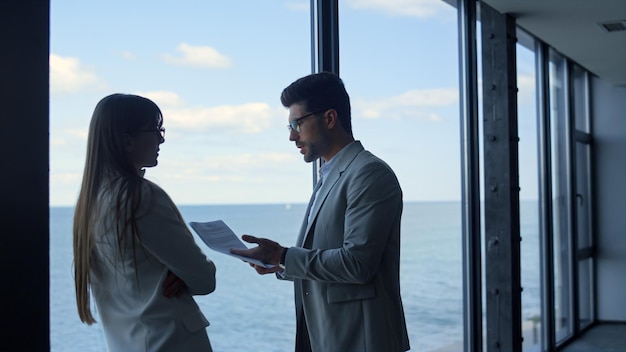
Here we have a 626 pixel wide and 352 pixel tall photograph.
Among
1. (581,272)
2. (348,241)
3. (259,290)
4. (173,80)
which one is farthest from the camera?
(259,290)

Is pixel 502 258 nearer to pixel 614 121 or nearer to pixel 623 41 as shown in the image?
pixel 623 41

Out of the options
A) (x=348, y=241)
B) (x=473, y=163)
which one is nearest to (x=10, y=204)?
(x=348, y=241)

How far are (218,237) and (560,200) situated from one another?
5601 millimetres

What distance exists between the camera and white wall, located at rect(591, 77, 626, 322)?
758 cm

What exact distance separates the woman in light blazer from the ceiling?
328cm

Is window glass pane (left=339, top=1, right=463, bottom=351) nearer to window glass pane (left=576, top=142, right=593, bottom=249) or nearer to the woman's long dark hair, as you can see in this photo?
window glass pane (left=576, top=142, right=593, bottom=249)

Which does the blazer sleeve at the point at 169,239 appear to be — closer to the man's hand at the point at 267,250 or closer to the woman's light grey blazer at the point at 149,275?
the woman's light grey blazer at the point at 149,275

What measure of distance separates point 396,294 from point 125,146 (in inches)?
37.4

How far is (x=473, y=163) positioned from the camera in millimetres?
4574

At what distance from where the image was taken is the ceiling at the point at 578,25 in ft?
14.8

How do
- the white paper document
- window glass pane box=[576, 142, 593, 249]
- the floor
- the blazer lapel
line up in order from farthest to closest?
window glass pane box=[576, 142, 593, 249]
the floor
the blazer lapel
the white paper document

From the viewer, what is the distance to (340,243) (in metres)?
2.06

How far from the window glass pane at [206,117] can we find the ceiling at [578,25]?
158 centimetres

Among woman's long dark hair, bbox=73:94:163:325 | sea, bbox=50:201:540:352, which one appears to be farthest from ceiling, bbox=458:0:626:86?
sea, bbox=50:201:540:352
